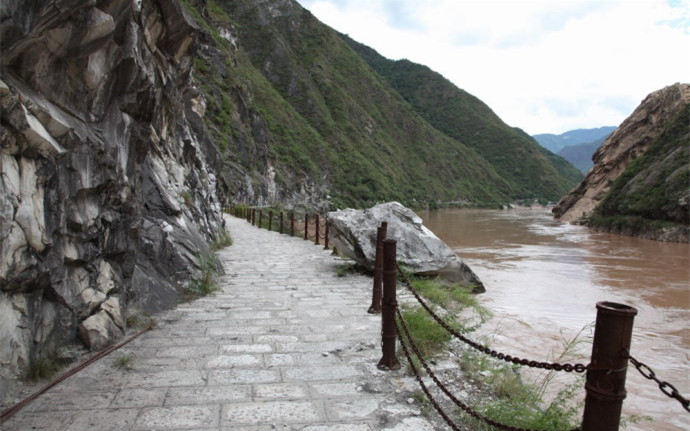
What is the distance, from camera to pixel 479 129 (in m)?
126

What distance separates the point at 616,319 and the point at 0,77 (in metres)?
3.47

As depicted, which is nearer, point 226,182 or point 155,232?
point 155,232

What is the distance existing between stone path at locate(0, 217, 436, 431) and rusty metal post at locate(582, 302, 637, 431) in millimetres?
1194

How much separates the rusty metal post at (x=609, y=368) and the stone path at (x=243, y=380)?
3.92 feet

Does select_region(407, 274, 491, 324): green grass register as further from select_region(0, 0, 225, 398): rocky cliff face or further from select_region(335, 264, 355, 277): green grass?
select_region(0, 0, 225, 398): rocky cliff face

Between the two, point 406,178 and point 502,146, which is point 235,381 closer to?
point 406,178

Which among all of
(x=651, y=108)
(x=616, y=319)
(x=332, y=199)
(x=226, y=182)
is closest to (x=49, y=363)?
(x=616, y=319)

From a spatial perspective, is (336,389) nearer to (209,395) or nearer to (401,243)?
(209,395)

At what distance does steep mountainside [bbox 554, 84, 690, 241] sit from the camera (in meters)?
22.6

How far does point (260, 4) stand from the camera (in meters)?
82.4

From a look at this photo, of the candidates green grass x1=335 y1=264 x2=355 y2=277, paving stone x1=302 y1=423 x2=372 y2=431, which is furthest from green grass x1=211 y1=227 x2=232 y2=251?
paving stone x1=302 y1=423 x2=372 y2=431

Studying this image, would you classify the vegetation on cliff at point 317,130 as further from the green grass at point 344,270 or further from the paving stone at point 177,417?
the paving stone at point 177,417

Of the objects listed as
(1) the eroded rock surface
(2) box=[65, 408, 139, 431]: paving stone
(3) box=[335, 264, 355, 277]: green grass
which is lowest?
(2) box=[65, 408, 139, 431]: paving stone

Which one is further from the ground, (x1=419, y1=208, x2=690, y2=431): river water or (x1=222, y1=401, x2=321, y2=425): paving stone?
(x1=222, y1=401, x2=321, y2=425): paving stone
